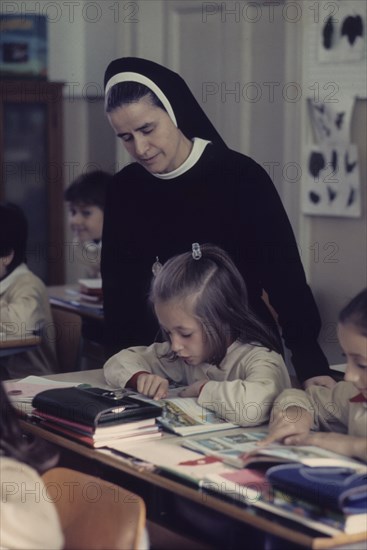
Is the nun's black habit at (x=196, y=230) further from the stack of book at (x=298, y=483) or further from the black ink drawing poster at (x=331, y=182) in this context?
the black ink drawing poster at (x=331, y=182)

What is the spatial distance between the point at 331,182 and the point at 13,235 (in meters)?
1.46

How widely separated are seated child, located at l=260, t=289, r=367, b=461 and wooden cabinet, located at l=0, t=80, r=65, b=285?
410 cm

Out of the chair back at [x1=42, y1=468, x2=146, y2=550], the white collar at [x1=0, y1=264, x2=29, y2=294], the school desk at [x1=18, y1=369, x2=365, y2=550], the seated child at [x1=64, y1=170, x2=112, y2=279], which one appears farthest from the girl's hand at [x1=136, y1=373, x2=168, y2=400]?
the seated child at [x1=64, y1=170, x2=112, y2=279]

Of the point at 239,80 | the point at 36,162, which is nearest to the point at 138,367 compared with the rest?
the point at 239,80

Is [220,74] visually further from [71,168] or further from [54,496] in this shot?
[54,496]

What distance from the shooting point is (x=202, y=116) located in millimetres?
3062

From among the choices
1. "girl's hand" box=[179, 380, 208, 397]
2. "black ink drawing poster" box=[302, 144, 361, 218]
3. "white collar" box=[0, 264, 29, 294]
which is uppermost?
"black ink drawing poster" box=[302, 144, 361, 218]

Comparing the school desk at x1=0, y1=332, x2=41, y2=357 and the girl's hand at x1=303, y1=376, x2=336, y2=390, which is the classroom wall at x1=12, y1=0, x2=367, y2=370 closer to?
the school desk at x1=0, y1=332, x2=41, y2=357

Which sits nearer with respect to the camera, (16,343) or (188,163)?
(188,163)

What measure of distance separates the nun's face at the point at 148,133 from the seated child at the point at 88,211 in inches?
99.2

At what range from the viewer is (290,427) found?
2318 mm

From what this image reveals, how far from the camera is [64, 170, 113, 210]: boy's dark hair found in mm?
5484

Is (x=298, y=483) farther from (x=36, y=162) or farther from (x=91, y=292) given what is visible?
(x=36, y=162)

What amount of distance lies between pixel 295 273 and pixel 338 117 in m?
1.90
